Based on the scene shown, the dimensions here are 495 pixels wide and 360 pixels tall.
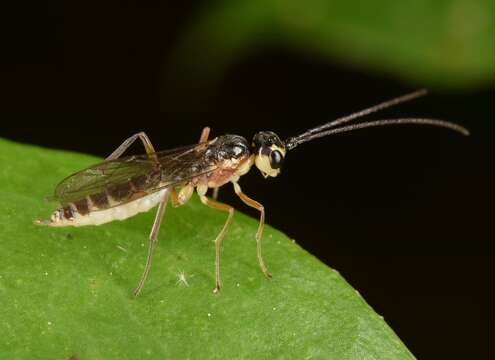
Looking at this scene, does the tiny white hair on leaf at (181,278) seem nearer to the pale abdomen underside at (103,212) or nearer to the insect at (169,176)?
the insect at (169,176)

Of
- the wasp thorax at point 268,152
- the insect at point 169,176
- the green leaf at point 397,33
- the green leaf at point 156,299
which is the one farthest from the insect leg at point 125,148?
the green leaf at point 397,33

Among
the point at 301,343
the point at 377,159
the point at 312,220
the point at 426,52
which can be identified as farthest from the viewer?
the point at 377,159

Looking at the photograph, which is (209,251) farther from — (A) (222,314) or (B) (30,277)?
(B) (30,277)

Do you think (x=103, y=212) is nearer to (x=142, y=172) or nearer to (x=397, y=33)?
(x=142, y=172)

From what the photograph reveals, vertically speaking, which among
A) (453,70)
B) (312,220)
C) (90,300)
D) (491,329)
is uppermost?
(453,70)

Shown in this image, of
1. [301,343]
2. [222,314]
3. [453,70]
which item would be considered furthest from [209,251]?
[453,70]

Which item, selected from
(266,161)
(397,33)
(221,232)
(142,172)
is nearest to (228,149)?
(266,161)
